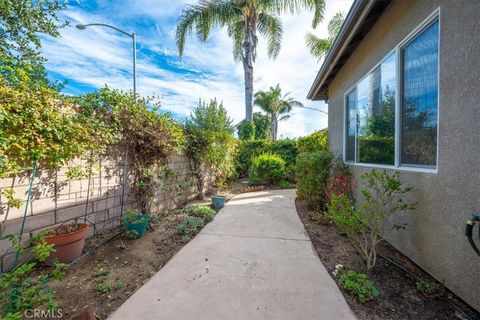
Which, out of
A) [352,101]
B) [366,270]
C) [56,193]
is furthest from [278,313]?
[352,101]

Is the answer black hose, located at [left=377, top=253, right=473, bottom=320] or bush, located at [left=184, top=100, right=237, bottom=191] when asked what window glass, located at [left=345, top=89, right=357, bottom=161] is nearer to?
black hose, located at [left=377, top=253, right=473, bottom=320]

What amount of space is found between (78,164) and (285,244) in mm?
3547

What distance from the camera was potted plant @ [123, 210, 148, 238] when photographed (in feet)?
11.2

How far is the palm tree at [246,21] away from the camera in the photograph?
31.1 feet

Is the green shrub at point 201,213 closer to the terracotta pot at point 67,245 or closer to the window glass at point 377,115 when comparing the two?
the terracotta pot at point 67,245

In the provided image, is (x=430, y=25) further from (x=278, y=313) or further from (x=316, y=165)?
(x=278, y=313)

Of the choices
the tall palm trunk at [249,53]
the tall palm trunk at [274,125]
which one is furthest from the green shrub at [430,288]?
the tall palm trunk at [274,125]

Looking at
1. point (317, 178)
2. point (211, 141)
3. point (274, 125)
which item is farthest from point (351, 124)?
point (274, 125)

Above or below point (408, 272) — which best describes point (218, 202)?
above

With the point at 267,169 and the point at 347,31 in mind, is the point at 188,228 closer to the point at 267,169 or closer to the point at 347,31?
the point at 347,31

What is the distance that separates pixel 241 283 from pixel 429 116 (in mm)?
2984

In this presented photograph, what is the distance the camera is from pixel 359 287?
85.3 inches

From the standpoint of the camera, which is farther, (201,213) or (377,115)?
(201,213)

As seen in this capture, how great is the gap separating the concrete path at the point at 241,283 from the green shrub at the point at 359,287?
0.13 m
